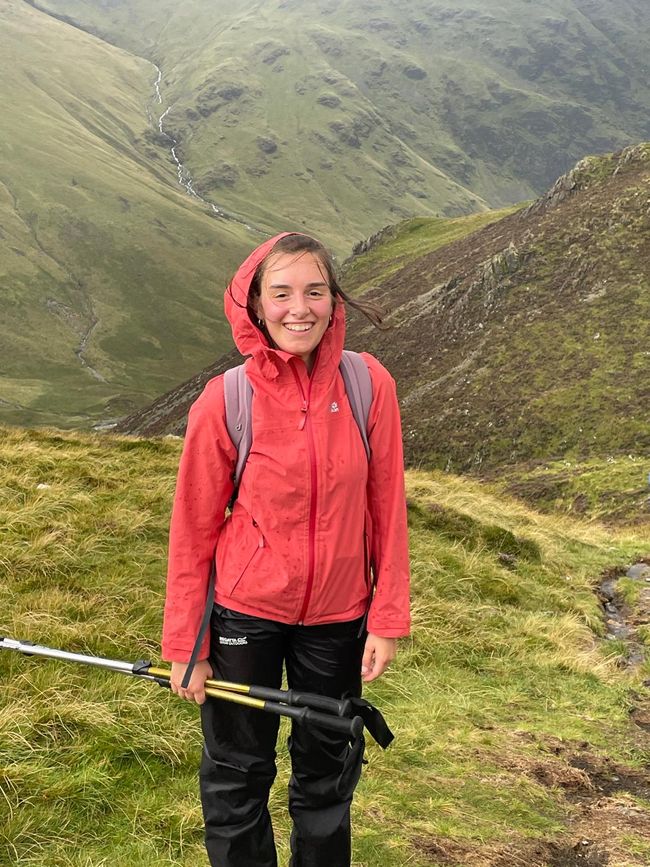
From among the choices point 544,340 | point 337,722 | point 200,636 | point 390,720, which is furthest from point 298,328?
point 544,340

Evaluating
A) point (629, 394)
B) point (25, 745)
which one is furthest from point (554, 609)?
point (629, 394)

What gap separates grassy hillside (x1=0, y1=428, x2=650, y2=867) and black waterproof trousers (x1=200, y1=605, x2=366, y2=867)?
2.22ft

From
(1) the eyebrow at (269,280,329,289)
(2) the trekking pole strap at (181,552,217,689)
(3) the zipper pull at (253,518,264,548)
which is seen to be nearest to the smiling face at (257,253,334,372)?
(1) the eyebrow at (269,280,329,289)

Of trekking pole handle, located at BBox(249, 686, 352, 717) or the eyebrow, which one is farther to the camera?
the eyebrow

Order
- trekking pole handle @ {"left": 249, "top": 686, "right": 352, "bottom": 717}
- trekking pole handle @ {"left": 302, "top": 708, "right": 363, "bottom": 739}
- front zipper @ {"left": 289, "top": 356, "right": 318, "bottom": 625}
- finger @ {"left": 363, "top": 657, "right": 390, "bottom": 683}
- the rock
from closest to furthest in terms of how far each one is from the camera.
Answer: trekking pole handle @ {"left": 302, "top": 708, "right": 363, "bottom": 739} < trekking pole handle @ {"left": 249, "top": 686, "right": 352, "bottom": 717} < front zipper @ {"left": 289, "top": 356, "right": 318, "bottom": 625} < finger @ {"left": 363, "top": 657, "right": 390, "bottom": 683} < the rock

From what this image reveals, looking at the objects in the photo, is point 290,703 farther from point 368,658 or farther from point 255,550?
point 255,550

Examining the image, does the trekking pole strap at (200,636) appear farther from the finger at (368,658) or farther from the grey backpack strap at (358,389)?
the grey backpack strap at (358,389)

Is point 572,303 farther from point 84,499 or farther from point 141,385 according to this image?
point 141,385

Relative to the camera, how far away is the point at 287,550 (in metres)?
3.58

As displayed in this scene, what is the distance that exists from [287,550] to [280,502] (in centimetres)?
27

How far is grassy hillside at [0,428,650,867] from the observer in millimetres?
4516

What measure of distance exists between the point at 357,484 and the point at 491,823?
3.18 m

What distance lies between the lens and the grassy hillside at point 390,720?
14.8 feet

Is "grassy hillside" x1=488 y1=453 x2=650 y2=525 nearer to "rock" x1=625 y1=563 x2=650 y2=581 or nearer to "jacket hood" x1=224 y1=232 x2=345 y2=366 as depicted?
"rock" x1=625 y1=563 x2=650 y2=581
